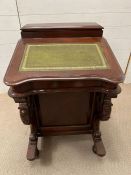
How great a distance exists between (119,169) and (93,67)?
70cm

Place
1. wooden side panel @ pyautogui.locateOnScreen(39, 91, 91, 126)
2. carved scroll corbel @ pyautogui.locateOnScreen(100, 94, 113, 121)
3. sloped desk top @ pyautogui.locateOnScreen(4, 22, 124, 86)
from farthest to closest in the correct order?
wooden side panel @ pyautogui.locateOnScreen(39, 91, 91, 126) → carved scroll corbel @ pyautogui.locateOnScreen(100, 94, 113, 121) → sloped desk top @ pyautogui.locateOnScreen(4, 22, 124, 86)

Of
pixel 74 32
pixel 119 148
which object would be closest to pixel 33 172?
pixel 119 148

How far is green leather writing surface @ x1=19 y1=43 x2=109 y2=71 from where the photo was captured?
0.86 metres

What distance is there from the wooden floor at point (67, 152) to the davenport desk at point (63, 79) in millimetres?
79

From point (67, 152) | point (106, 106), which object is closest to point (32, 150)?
point (67, 152)

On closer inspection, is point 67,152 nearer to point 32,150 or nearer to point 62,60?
point 32,150

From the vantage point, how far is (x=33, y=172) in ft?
3.84

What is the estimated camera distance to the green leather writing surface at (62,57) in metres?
0.86

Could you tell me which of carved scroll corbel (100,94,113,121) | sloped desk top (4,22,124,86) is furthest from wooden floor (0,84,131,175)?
sloped desk top (4,22,124,86)

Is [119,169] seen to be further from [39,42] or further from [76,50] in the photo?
[39,42]

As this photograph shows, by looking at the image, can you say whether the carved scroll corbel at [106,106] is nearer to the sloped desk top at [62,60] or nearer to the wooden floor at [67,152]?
the sloped desk top at [62,60]

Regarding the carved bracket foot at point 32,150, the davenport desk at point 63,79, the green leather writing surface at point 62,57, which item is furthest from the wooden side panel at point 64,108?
the green leather writing surface at point 62,57

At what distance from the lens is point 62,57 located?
0.94m

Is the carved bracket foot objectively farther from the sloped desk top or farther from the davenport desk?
the sloped desk top
